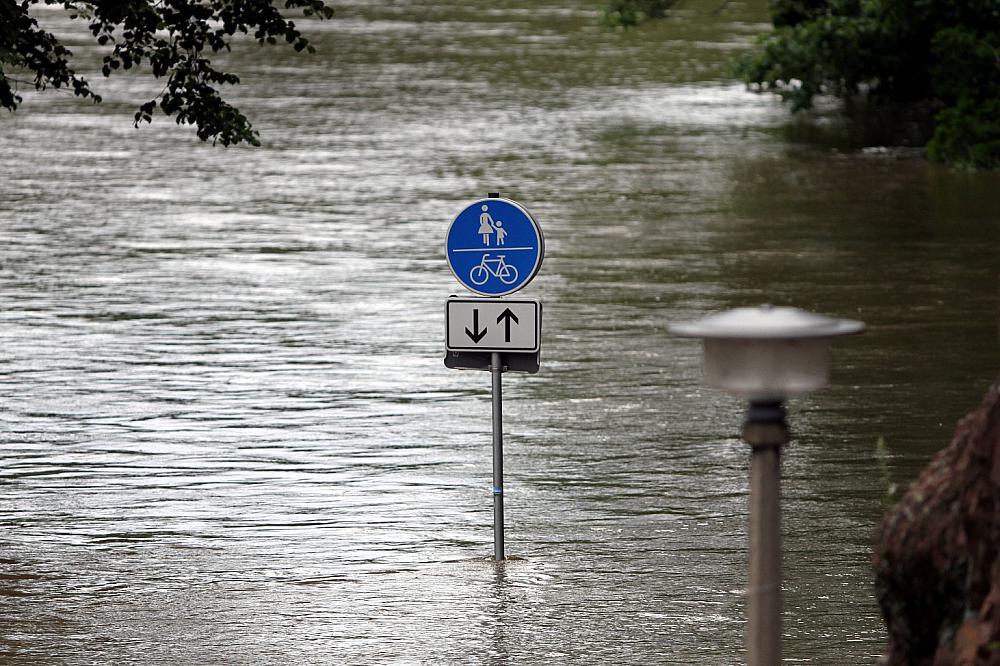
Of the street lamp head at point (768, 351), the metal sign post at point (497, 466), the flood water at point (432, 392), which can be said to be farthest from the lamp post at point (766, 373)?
the metal sign post at point (497, 466)

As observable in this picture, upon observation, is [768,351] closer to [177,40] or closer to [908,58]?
[177,40]

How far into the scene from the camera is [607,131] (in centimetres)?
3180

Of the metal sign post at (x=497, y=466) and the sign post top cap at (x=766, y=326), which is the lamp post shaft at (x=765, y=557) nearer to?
the sign post top cap at (x=766, y=326)

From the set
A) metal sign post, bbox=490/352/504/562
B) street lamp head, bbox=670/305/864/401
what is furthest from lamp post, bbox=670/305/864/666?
metal sign post, bbox=490/352/504/562

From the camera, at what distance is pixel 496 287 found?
10125mm

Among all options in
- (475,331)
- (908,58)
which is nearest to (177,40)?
(475,331)

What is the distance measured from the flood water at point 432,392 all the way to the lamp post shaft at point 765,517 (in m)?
3.26

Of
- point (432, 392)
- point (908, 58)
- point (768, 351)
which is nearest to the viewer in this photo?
point (768, 351)

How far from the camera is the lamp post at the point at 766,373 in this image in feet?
16.0

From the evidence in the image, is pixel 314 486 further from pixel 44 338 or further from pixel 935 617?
pixel 935 617

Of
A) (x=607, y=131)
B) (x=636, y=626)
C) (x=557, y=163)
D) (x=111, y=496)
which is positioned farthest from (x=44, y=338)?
(x=607, y=131)

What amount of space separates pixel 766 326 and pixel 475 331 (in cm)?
528

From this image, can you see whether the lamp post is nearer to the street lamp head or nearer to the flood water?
the street lamp head

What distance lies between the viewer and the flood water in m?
9.16
